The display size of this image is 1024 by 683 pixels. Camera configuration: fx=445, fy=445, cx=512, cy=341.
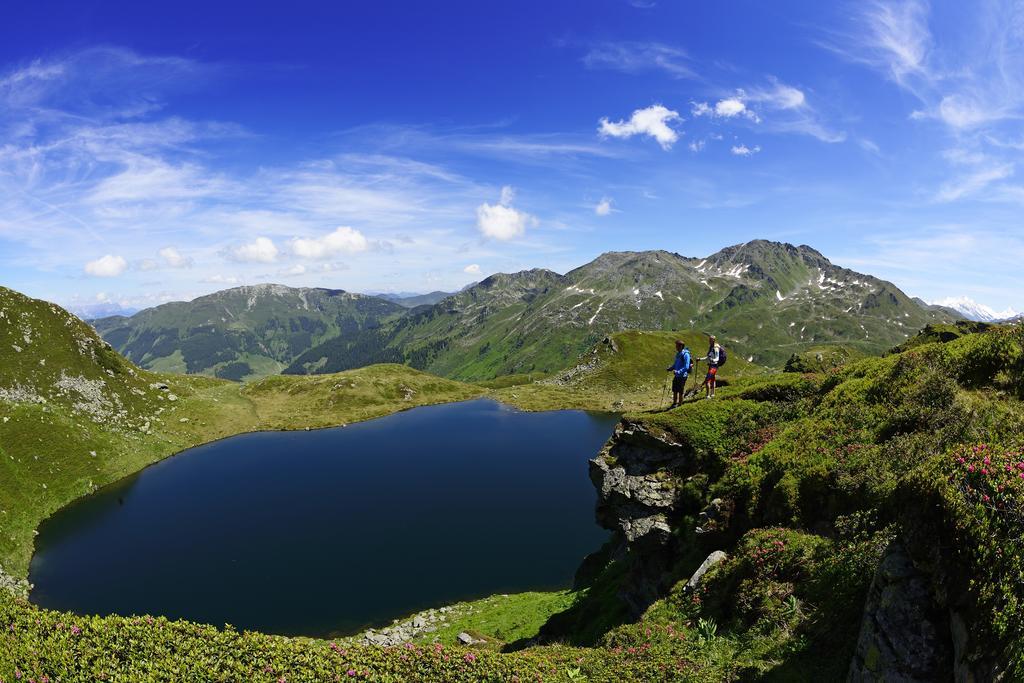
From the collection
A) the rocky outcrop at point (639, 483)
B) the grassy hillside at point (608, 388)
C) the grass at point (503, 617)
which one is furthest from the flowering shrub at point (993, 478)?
the grassy hillside at point (608, 388)

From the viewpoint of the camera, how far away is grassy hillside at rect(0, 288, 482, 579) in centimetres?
7325

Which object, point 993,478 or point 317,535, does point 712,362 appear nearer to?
point 993,478

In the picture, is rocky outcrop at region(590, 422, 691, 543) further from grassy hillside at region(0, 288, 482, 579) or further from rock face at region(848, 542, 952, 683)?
grassy hillside at region(0, 288, 482, 579)

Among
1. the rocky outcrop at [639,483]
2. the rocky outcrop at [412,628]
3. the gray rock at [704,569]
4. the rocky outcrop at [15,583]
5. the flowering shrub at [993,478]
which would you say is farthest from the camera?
the rocky outcrop at [15,583]

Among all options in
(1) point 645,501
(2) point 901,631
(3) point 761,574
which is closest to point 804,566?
(3) point 761,574

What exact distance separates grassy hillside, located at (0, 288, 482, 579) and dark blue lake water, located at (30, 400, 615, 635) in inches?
177

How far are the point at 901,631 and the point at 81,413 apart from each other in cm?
13368

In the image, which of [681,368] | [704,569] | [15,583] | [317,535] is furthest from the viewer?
[317,535]

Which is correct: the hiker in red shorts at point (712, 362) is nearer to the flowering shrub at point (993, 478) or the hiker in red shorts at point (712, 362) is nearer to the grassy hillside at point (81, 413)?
the flowering shrub at point (993, 478)

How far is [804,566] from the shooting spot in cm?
1838

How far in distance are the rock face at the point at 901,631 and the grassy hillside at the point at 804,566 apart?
5 cm

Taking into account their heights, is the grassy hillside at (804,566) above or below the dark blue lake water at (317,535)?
above

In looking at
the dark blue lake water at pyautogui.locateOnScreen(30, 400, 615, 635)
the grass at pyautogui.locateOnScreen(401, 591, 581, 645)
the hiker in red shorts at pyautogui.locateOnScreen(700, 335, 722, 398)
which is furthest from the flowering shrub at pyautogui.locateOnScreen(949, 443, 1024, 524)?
the dark blue lake water at pyautogui.locateOnScreen(30, 400, 615, 635)

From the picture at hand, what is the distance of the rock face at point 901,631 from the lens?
10.6 m
